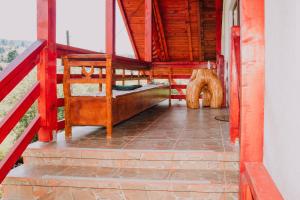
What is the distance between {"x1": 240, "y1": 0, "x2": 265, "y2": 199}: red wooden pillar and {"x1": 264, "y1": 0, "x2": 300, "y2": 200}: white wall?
0.09m

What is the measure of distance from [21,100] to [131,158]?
1.05m

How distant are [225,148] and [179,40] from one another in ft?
30.1

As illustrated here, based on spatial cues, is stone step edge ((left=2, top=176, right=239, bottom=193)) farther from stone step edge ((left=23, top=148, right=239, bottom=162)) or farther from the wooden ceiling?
the wooden ceiling

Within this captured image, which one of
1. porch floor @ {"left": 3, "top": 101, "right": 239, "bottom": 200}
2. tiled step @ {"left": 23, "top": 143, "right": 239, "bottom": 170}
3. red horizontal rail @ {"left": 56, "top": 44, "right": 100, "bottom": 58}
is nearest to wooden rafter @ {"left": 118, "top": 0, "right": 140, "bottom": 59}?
red horizontal rail @ {"left": 56, "top": 44, "right": 100, "bottom": 58}

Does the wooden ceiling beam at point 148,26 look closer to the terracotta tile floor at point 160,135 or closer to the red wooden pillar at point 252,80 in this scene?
the terracotta tile floor at point 160,135

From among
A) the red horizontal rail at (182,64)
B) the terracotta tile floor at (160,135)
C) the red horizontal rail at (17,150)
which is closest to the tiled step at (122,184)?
the red horizontal rail at (17,150)

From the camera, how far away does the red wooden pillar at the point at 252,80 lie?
189cm

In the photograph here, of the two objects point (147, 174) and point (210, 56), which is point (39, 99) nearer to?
point (147, 174)

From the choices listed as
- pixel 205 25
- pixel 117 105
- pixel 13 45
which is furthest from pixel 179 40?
pixel 117 105

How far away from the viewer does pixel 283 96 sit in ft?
4.67

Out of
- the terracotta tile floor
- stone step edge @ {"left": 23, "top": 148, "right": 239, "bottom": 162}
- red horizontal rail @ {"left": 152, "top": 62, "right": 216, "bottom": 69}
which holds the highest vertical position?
red horizontal rail @ {"left": 152, "top": 62, "right": 216, "bottom": 69}

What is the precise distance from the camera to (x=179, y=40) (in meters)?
11.6

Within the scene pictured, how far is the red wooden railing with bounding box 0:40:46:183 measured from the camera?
7.73 feet

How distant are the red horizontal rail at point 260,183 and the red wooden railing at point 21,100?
5.50ft
